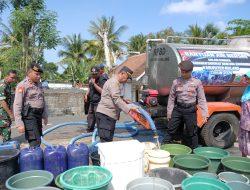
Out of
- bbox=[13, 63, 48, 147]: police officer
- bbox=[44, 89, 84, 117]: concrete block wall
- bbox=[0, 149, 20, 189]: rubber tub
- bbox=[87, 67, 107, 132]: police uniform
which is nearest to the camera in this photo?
bbox=[0, 149, 20, 189]: rubber tub

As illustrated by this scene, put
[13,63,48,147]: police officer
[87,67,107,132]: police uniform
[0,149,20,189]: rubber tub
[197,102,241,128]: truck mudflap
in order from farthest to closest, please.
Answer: [87,67,107,132]: police uniform → [197,102,241,128]: truck mudflap → [13,63,48,147]: police officer → [0,149,20,189]: rubber tub

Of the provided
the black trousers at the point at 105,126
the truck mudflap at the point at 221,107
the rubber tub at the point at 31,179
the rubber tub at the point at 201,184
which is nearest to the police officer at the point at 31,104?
the black trousers at the point at 105,126

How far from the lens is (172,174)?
371cm

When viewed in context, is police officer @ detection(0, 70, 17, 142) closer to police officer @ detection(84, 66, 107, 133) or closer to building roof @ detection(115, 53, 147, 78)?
police officer @ detection(84, 66, 107, 133)

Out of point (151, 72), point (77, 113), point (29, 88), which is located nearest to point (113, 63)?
point (77, 113)

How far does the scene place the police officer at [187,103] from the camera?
577cm

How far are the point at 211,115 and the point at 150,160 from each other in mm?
3178

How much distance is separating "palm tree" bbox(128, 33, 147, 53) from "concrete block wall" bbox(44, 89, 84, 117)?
80.4 feet

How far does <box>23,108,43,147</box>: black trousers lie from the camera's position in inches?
203

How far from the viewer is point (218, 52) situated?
7.36 metres

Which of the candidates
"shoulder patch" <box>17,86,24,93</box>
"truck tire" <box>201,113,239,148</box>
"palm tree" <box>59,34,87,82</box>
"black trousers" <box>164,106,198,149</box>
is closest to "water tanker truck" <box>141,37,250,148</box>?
"truck tire" <box>201,113,239,148</box>

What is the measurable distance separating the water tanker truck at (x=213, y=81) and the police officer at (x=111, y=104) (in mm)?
2143

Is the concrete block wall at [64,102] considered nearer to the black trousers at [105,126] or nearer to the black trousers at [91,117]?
the black trousers at [91,117]

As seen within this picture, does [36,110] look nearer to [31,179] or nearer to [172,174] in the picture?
[31,179]
